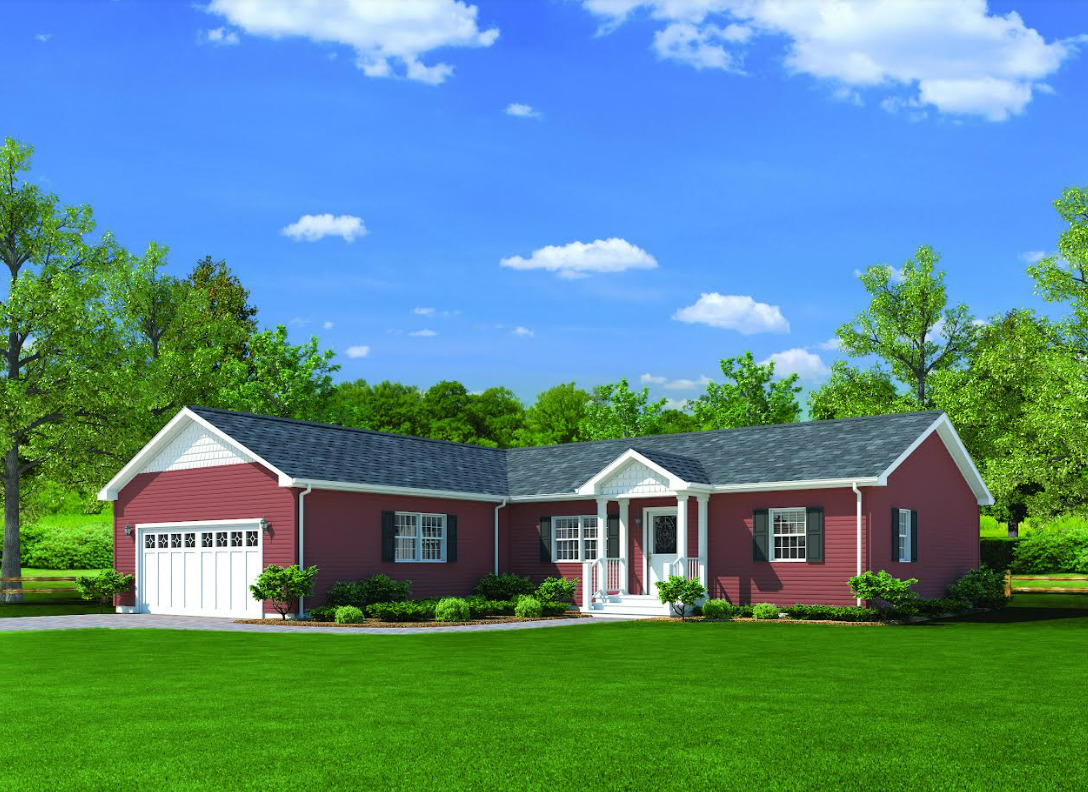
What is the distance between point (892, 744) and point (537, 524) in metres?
24.0

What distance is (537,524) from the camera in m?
33.0

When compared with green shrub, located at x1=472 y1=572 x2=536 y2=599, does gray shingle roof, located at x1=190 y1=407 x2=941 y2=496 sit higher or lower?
higher

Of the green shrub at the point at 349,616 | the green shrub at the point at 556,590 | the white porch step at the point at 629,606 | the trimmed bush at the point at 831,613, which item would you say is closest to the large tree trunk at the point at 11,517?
the green shrub at the point at 349,616

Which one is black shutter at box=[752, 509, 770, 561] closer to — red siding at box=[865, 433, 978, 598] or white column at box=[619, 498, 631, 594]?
red siding at box=[865, 433, 978, 598]

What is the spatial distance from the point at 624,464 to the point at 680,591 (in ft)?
12.9

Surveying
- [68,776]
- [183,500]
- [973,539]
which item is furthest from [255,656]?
[973,539]

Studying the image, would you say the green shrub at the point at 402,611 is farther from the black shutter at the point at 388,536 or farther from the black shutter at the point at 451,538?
the black shutter at the point at 451,538

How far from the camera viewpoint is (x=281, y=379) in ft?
165

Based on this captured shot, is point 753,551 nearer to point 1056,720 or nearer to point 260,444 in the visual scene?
point 260,444

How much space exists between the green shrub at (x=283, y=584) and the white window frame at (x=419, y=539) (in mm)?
3319

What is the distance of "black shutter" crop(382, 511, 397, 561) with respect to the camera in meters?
29.1

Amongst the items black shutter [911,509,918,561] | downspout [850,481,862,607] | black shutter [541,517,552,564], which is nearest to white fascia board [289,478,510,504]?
black shutter [541,517,552,564]

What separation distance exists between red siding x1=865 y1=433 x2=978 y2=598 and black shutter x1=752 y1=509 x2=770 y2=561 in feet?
8.79

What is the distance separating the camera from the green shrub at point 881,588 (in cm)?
2588
